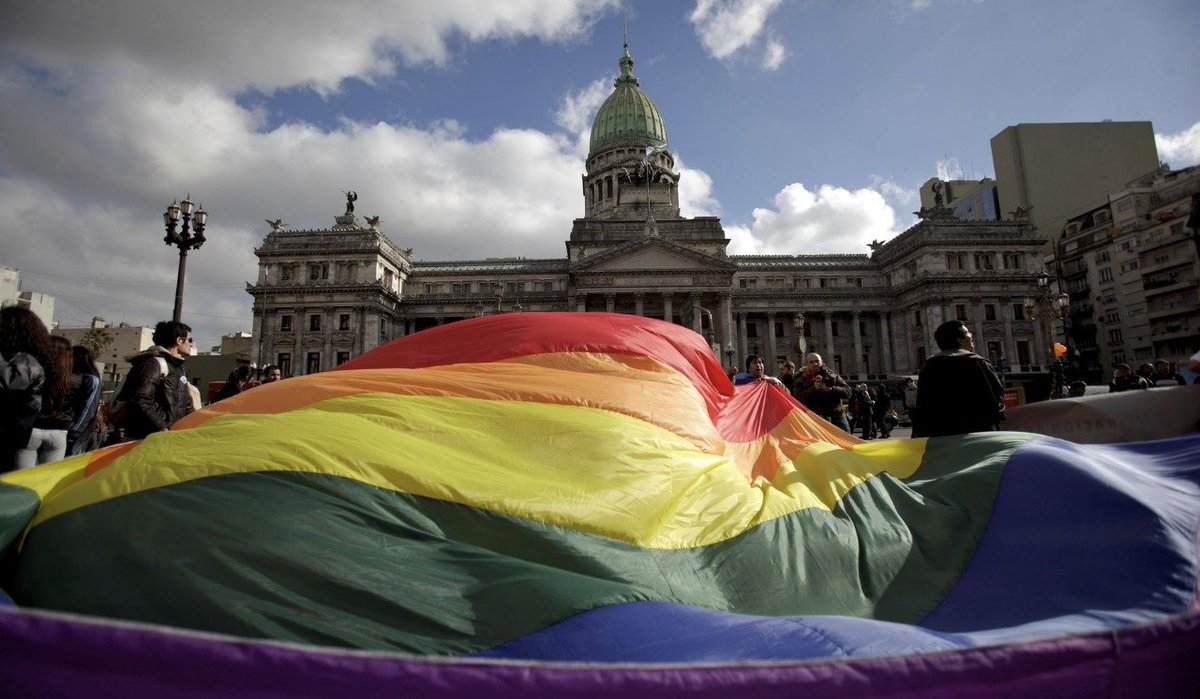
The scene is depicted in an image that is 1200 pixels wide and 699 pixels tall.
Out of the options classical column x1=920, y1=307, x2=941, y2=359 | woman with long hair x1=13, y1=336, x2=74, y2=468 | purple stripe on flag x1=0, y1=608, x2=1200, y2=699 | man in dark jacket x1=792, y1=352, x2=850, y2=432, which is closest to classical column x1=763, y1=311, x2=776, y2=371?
classical column x1=920, y1=307, x2=941, y2=359

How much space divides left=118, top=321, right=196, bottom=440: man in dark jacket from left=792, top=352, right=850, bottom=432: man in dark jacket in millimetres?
7504

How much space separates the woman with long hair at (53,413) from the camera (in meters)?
4.48

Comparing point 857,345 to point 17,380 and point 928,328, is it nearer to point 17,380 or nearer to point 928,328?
point 928,328

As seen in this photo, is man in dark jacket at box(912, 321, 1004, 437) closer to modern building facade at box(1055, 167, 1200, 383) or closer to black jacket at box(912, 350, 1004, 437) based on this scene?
black jacket at box(912, 350, 1004, 437)

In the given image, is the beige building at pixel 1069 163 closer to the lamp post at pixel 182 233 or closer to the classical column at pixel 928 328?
the classical column at pixel 928 328

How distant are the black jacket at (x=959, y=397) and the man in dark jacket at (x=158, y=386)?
645 cm

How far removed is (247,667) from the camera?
1297 millimetres

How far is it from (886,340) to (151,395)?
52874mm

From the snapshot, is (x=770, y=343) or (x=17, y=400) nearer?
(x=17, y=400)

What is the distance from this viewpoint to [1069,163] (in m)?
53.8

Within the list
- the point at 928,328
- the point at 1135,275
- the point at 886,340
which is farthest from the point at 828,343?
the point at 1135,275

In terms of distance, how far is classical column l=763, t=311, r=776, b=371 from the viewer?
1935 inches

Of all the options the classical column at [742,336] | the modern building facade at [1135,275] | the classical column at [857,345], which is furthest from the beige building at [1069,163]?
the classical column at [742,336]

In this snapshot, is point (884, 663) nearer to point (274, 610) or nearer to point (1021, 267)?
point (274, 610)
